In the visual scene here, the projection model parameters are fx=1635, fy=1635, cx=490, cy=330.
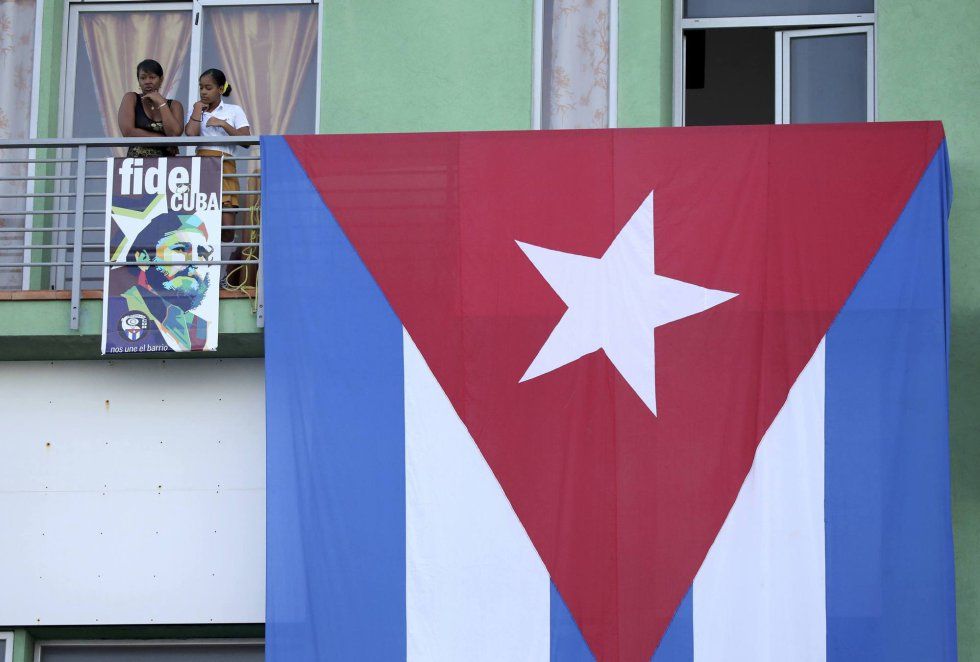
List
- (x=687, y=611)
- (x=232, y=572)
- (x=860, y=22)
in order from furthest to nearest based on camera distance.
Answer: (x=860, y=22) < (x=232, y=572) < (x=687, y=611)

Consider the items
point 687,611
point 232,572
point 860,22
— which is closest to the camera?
point 687,611

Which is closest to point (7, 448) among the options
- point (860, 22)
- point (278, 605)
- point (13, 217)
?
point (13, 217)

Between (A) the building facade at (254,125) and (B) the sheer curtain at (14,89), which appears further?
(B) the sheer curtain at (14,89)

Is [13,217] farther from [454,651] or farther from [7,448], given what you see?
[454,651]

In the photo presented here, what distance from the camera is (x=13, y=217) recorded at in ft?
42.0

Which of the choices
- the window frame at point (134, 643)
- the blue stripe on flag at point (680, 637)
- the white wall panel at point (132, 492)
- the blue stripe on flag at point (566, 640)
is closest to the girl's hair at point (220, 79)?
the white wall panel at point (132, 492)

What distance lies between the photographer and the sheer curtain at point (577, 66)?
12.5 m

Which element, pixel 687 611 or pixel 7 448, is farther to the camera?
pixel 7 448

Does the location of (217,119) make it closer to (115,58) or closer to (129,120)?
(129,120)

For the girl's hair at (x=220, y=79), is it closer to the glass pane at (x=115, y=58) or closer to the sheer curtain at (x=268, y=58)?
the sheer curtain at (x=268, y=58)

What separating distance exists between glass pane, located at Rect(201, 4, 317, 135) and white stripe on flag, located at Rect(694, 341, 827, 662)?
4.59 metres

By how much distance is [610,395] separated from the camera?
10961 mm

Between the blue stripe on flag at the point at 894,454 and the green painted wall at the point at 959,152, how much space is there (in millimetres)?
817

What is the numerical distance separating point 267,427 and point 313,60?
3.49m
